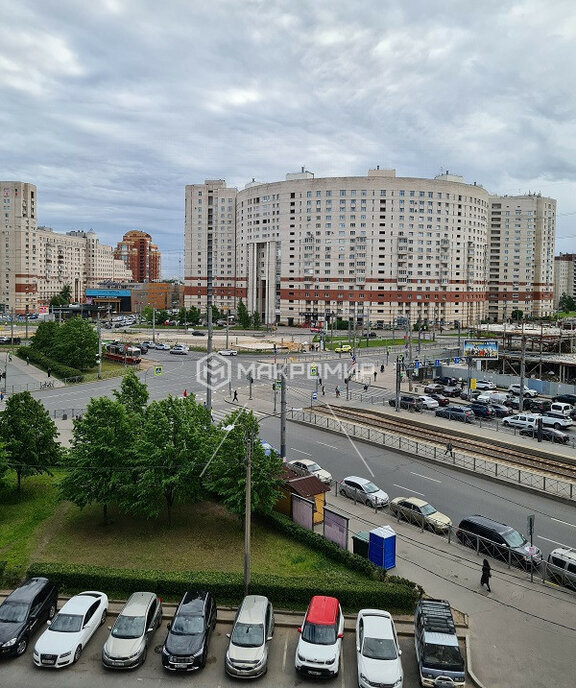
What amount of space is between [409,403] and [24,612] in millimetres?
33457

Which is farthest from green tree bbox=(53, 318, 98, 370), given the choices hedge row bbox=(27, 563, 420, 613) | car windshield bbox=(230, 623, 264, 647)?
car windshield bbox=(230, 623, 264, 647)

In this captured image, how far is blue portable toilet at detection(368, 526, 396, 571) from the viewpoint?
1711cm

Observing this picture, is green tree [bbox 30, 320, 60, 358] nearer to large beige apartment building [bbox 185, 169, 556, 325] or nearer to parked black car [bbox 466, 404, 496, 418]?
parked black car [bbox 466, 404, 496, 418]

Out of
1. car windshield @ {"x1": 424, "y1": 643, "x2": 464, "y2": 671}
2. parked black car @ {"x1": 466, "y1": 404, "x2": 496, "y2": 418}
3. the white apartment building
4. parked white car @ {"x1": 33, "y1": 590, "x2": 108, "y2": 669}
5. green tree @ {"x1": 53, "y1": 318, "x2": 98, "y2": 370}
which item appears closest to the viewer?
car windshield @ {"x1": 424, "y1": 643, "x2": 464, "y2": 671}

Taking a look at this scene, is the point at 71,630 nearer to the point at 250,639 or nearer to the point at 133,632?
the point at 133,632

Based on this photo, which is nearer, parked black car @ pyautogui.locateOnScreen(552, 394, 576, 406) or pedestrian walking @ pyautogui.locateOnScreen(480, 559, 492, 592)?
pedestrian walking @ pyautogui.locateOnScreen(480, 559, 492, 592)

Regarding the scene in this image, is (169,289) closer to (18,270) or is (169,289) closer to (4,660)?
(18,270)

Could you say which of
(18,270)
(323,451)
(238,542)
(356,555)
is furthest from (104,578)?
(18,270)

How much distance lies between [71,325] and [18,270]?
108 metres

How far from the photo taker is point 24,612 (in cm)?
1357

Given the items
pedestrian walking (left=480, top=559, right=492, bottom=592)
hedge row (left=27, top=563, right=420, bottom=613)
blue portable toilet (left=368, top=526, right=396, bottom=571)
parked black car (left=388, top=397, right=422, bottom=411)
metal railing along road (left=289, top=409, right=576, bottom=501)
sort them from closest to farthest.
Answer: hedge row (left=27, top=563, right=420, bottom=613) < pedestrian walking (left=480, top=559, right=492, bottom=592) < blue portable toilet (left=368, top=526, right=396, bottom=571) < metal railing along road (left=289, top=409, right=576, bottom=501) < parked black car (left=388, top=397, right=422, bottom=411)

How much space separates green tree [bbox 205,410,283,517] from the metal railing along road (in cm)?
1193

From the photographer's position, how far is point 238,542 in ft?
63.3

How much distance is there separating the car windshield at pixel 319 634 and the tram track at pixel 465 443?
59.7 ft
